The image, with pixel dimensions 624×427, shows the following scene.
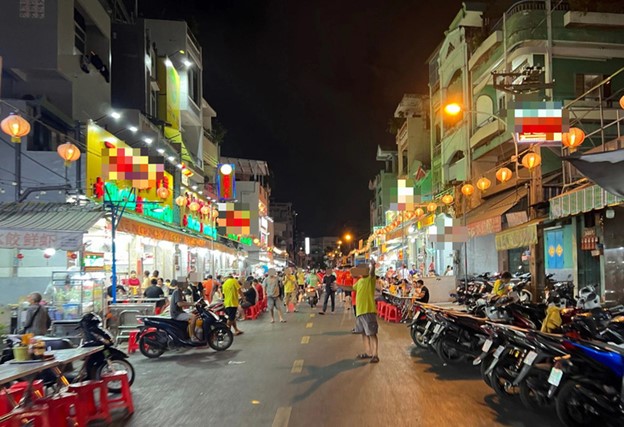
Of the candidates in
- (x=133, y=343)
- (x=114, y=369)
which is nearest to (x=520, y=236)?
(x=133, y=343)

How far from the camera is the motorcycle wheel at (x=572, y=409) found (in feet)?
19.4

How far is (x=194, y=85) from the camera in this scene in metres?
40.6

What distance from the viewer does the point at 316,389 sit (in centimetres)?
809

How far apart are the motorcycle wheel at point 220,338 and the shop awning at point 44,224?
4481mm

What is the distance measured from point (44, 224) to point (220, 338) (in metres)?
6.47

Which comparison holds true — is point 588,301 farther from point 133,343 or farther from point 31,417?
point 133,343

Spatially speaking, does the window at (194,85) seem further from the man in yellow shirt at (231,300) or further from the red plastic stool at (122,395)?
the red plastic stool at (122,395)

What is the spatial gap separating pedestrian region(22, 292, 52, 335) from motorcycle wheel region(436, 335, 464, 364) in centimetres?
748

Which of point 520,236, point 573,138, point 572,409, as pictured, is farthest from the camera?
point 520,236

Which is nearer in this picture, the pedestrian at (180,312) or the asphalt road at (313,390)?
the asphalt road at (313,390)

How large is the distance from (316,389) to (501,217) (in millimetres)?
12917

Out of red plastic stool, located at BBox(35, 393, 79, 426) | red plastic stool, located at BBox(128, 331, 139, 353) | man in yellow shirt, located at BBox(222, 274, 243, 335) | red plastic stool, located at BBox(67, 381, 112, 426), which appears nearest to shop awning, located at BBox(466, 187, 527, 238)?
man in yellow shirt, located at BBox(222, 274, 243, 335)

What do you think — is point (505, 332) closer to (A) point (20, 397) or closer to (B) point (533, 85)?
(A) point (20, 397)

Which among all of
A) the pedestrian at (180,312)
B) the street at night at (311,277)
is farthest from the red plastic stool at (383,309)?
the pedestrian at (180,312)
